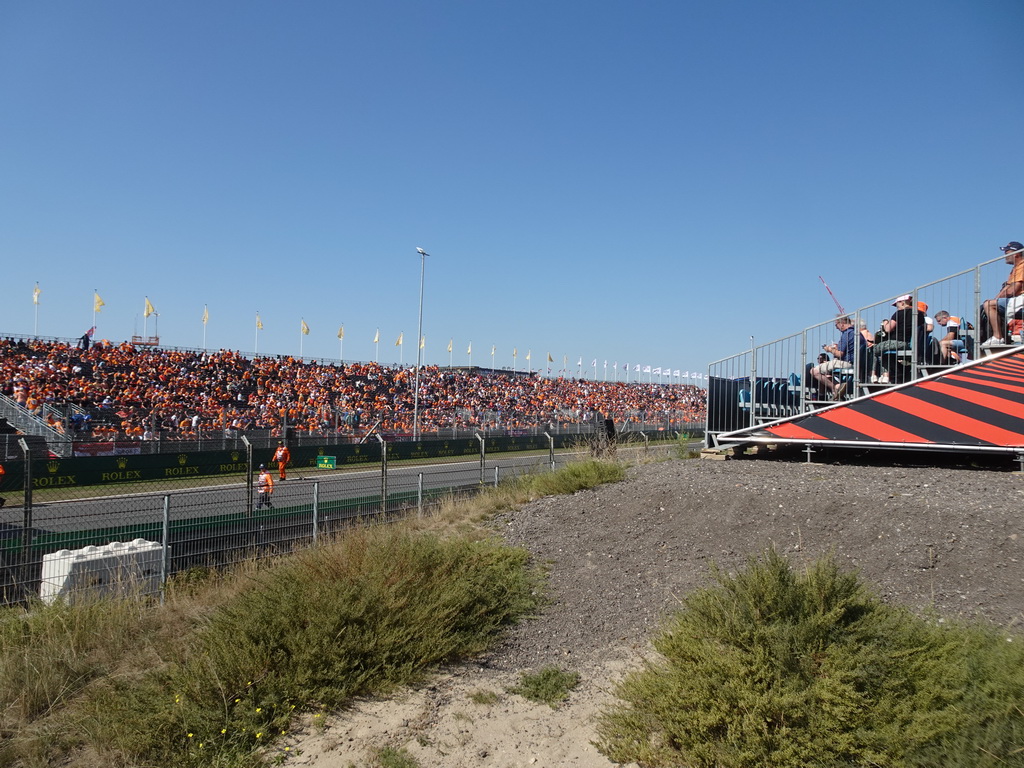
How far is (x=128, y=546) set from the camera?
24.6ft

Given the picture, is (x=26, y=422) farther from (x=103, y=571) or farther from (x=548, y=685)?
(x=548, y=685)

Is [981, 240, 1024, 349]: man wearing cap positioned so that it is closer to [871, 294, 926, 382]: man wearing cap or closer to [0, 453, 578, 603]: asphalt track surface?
[871, 294, 926, 382]: man wearing cap

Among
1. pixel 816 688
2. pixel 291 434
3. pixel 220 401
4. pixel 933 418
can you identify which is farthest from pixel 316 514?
pixel 220 401

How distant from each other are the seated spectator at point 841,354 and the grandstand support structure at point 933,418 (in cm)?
82

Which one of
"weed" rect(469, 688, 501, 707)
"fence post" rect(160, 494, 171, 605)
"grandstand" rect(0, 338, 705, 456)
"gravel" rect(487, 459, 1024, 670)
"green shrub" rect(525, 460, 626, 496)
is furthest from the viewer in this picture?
"grandstand" rect(0, 338, 705, 456)

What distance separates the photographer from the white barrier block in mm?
6777

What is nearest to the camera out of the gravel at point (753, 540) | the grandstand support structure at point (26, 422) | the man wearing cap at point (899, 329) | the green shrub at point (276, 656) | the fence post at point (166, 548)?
the green shrub at point (276, 656)

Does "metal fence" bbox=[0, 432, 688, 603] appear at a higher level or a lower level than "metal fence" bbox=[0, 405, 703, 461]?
lower

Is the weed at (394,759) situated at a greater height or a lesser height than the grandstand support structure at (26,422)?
lesser

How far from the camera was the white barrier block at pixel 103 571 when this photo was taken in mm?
6777

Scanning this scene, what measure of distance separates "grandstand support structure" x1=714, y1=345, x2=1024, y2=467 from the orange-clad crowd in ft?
58.1

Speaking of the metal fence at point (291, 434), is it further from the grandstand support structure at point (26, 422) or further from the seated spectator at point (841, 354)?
the seated spectator at point (841, 354)

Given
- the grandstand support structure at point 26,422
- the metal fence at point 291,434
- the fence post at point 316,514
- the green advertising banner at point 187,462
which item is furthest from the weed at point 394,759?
the grandstand support structure at point 26,422

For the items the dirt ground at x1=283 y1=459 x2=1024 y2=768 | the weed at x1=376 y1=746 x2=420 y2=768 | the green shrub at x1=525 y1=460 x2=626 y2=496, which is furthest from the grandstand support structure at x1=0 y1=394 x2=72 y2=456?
the weed at x1=376 y1=746 x2=420 y2=768
